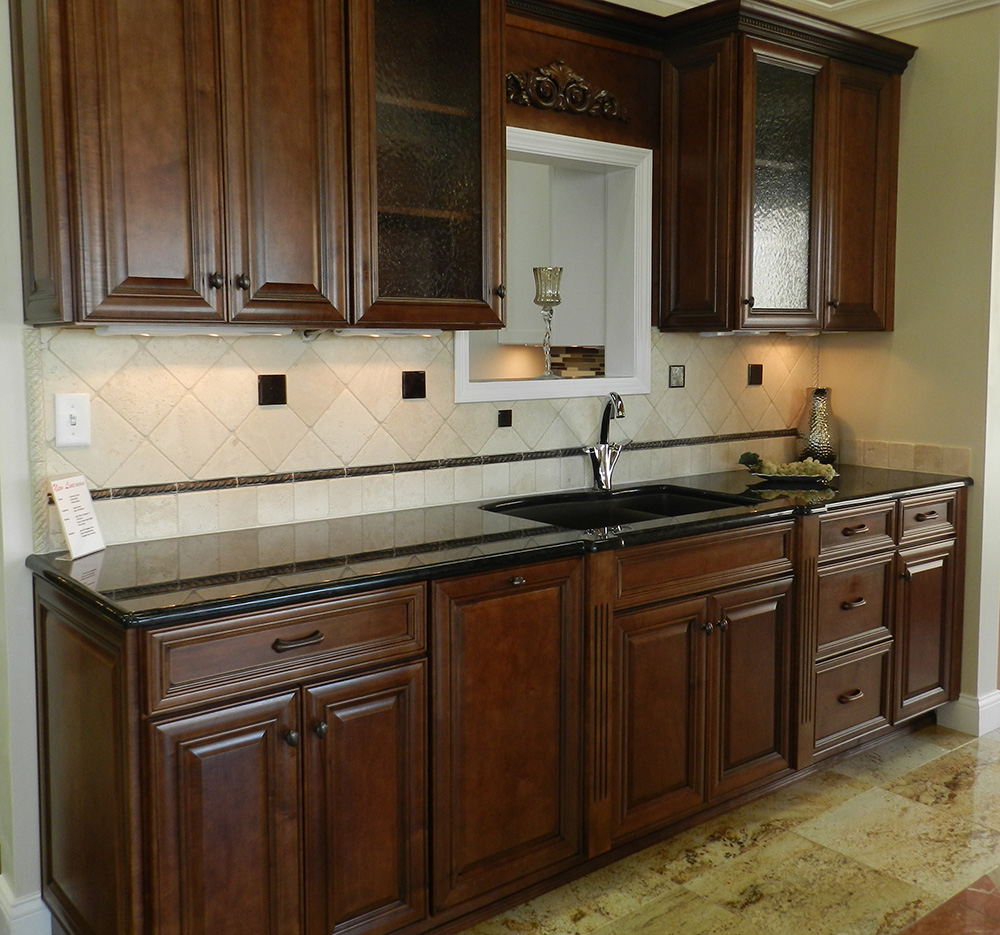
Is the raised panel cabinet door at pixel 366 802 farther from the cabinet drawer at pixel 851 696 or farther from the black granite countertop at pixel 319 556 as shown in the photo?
the cabinet drawer at pixel 851 696

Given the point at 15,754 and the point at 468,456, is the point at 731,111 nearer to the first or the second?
the point at 468,456

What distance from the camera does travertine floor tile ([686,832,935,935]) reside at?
2.49 metres

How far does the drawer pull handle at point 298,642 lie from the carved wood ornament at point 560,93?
178 cm

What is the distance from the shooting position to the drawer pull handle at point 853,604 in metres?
3.24

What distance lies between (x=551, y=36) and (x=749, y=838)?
2.47 m

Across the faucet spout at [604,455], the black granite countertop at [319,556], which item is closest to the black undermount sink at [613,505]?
the faucet spout at [604,455]

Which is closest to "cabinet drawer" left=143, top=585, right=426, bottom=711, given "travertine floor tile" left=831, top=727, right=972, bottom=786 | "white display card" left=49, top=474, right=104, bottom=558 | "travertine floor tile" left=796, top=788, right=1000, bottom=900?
"white display card" left=49, top=474, right=104, bottom=558

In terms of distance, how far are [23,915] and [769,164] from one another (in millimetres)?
3005

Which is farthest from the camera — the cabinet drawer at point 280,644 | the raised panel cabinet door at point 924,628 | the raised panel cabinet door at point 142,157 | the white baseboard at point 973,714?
the white baseboard at point 973,714

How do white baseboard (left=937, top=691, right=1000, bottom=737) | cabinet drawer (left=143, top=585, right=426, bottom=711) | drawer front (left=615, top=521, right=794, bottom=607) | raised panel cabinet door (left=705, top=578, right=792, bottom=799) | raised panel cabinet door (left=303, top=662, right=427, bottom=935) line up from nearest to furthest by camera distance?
cabinet drawer (left=143, top=585, right=426, bottom=711), raised panel cabinet door (left=303, top=662, right=427, bottom=935), drawer front (left=615, top=521, right=794, bottom=607), raised panel cabinet door (left=705, top=578, right=792, bottom=799), white baseboard (left=937, top=691, right=1000, bottom=737)

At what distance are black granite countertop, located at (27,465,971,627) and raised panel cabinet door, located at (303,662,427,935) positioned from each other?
0.75 feet

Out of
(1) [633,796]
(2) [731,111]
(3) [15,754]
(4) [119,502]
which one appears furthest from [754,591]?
(3) [15,754]

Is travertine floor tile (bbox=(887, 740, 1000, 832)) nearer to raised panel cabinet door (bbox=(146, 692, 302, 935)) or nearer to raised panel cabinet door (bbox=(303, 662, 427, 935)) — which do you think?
raised panel cabinet door (bbox=(303, 662, 427, 935))

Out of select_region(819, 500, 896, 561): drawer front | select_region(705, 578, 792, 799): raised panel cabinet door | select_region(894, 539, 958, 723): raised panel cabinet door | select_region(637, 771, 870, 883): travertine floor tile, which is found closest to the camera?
select_region(637, 771, 870, 883): travertine floor tile
